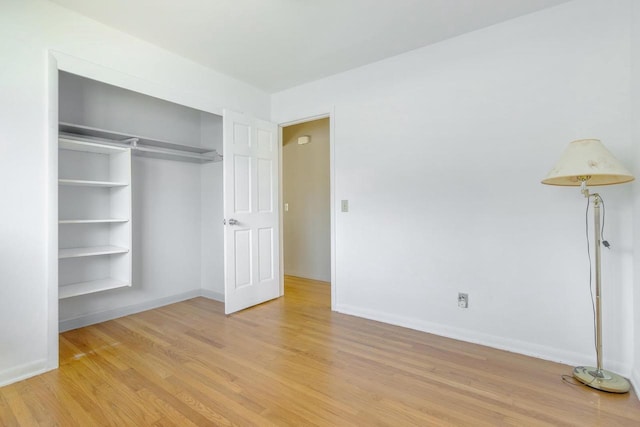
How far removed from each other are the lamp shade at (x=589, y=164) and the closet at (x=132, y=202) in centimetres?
335

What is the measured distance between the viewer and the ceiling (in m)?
2.24

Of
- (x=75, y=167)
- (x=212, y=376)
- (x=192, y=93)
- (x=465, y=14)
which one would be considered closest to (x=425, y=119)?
(x=465, y=14)

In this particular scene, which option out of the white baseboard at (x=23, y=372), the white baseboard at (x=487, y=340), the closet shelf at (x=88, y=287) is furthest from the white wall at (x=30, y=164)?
the white baseboard at (x=487, y=340)

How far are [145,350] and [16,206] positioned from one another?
134 centimetres

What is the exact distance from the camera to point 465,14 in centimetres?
235

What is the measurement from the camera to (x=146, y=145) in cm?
344

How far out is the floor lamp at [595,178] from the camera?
1759mm

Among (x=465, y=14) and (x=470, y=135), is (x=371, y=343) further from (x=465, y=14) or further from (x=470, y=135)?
(x=465, y=14)

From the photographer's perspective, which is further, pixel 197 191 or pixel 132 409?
pixel 197 191

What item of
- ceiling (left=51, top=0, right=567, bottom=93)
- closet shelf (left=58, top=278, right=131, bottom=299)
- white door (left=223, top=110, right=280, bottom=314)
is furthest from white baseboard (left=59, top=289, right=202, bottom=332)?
ceiling (left=51, top=0, right=567, bottom=93)

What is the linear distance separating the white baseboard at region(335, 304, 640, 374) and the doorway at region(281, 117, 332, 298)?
1.72 meters

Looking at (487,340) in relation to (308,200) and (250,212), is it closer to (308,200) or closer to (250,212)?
(250,212)

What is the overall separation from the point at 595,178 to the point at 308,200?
3.65 m

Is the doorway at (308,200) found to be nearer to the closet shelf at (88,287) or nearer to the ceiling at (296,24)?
the ceiling at (296,24)
